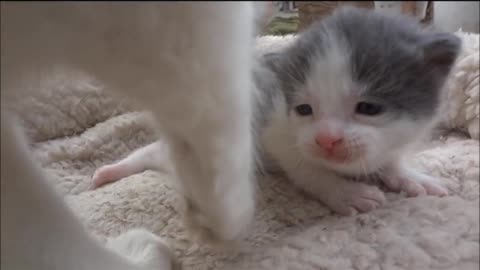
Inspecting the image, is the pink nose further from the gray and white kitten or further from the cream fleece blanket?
the cream fleece blanket

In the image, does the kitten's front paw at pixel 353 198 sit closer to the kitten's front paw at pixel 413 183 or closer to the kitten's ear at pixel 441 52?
the kitten's front paw at pixel 413 183

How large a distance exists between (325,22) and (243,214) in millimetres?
579

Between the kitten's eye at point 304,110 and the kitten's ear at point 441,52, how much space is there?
19 cm

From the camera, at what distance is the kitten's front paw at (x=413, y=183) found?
0.94 m

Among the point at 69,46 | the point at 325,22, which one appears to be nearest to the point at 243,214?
the point at 69,46

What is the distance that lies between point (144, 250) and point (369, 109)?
1.27 feet

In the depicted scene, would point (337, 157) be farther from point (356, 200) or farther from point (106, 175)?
point (106, 175)

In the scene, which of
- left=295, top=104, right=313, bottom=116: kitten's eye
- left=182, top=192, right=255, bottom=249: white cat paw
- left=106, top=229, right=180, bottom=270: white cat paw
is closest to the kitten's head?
left=295, top=104, right=313, bottom=116: kitten's eye

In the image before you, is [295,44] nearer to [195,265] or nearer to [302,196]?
[302,196]

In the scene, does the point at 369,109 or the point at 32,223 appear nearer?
the point at 32,223

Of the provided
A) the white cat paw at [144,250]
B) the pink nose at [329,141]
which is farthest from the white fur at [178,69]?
the pink nose at [329,141]

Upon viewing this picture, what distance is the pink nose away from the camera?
0.85m

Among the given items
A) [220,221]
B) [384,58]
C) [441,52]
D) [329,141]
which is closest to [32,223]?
[220,221]

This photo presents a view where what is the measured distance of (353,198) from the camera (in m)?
0.91
